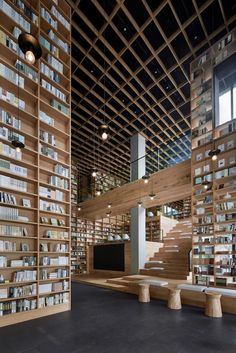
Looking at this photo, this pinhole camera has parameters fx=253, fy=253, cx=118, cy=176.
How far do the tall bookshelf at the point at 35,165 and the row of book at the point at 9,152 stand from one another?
2cm

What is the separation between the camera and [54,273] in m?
4.99

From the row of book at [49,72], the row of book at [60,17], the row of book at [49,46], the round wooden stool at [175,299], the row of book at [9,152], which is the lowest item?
the round wooden stool at [175,299]

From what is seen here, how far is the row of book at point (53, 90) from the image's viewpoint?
16.9ft

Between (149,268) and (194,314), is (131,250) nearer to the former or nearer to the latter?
(149,268)

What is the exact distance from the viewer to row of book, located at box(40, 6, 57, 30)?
5109 mm

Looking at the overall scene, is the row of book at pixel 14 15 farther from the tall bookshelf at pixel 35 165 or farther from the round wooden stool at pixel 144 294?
the round wooden stool at pixel 144 294

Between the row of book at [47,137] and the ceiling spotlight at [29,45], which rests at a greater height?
the ceiling spotlight at [29,45]

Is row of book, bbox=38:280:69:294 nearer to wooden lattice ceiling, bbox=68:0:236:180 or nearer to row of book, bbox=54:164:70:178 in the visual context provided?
row of book, bbox=54:164:70:178

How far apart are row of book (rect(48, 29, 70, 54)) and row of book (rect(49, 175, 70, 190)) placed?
2855 millimetres

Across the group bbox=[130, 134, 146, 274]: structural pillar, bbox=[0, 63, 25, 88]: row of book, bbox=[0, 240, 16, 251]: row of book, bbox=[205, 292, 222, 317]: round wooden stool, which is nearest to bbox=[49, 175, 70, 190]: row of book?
bbox=[0, 240, 16, 251]: row of book

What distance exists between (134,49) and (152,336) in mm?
6363

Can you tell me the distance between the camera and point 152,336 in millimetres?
3688

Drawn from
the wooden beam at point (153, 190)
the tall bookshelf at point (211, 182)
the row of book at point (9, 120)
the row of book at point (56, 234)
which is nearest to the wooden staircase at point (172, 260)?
the wooden beam at point (153, 190)

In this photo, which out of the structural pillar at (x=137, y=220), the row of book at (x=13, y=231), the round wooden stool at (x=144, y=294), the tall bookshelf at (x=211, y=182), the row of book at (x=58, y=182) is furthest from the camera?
the structural pillar at (x=137, y=220)
